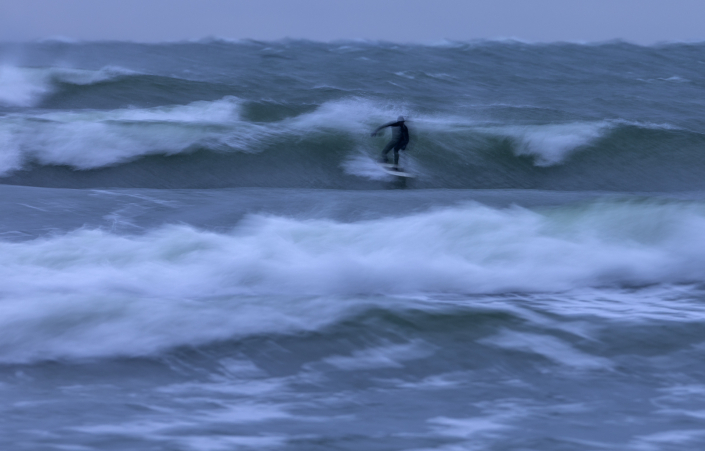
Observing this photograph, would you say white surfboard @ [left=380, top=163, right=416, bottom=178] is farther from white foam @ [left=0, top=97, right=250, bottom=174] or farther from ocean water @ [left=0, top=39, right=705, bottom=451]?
white foam @ [left=0, top=97, right=250, bottom=174]

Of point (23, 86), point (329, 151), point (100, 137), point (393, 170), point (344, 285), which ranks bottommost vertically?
point (344, 285)

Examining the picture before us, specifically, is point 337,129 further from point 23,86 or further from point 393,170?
point 23,86

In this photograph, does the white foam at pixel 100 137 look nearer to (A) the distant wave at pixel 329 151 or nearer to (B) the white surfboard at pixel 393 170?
(A) the distant wave at pixel 329 151

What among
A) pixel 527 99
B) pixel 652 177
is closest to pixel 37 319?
pixel 652 177

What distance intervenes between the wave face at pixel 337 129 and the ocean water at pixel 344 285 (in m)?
0.08

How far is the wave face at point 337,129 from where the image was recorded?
1326 centimetres

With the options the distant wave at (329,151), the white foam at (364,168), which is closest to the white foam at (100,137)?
the distant wave at (329,151)

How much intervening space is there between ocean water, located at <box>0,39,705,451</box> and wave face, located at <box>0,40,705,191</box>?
3.1 inches

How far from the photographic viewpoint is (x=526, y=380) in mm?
5383

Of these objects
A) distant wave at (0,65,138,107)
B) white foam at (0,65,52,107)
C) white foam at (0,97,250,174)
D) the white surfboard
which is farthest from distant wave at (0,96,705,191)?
distant wave at (0,65,138,107)

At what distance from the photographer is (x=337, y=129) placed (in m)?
15.3

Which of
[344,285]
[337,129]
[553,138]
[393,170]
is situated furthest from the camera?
[553,138]

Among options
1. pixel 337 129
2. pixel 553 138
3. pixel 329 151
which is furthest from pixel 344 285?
pixel 553 138

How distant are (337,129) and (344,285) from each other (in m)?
8.27
